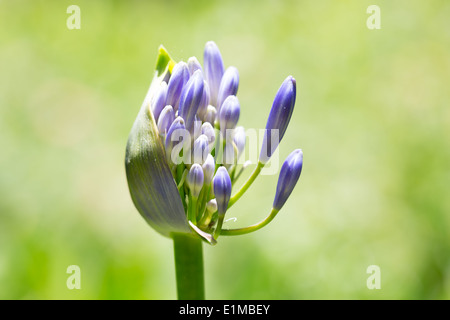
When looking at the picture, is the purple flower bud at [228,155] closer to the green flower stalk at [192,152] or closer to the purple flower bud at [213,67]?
the green flower stalk at [192,152]

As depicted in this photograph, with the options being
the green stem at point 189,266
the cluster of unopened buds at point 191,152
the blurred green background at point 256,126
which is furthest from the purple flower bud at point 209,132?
the blurred green background at point 256,126

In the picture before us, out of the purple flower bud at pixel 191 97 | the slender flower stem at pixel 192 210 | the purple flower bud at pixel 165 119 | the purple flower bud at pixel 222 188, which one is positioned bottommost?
the slender flower stem at pixel 192 210

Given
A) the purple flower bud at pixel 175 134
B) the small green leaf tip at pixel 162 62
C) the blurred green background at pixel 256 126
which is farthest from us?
the blurred green background at pixel 256 126

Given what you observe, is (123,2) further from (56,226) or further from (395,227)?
(395,227)

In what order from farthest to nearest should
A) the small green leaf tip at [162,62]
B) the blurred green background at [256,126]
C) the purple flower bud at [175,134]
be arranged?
the blurred green background at [256,126]
the small green leaf tip at [162,62]
the purple flower bud at [175,134]

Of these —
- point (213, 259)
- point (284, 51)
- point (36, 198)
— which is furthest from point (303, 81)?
point (36, 198)

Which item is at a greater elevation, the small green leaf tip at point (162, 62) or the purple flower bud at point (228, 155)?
the small green leaf tip at point (162, 62)

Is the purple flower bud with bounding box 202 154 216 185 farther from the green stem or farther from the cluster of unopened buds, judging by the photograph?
the green stem

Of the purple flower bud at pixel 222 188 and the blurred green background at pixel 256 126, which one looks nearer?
the purple flower bud at pixel 222 188
